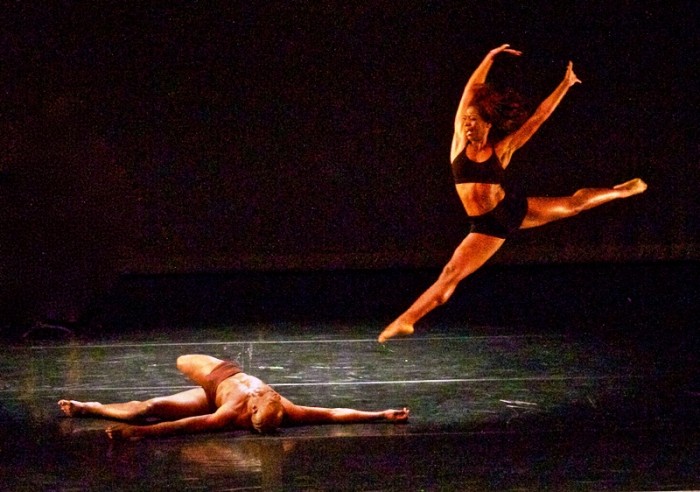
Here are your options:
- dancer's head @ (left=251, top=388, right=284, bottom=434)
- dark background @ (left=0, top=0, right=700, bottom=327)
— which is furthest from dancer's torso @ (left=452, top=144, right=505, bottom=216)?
dark background @ (left=0, top=0, right=700, bottom=327)

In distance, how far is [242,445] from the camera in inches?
154

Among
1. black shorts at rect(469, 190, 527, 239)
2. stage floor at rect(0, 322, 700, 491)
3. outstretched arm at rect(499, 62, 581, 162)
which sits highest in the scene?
outstretched arm at rect(499, 62, 581, 162)

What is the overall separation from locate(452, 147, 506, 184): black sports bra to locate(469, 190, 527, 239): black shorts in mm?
86

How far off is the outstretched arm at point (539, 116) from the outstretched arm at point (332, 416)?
1091 millimetres

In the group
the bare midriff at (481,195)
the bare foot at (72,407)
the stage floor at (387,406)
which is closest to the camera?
the stage floor at (387,406)

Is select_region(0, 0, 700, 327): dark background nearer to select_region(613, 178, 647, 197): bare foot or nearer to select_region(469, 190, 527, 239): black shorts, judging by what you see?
select_region(469, 190, 527, 239): black shorts

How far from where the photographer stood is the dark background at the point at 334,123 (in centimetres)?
769

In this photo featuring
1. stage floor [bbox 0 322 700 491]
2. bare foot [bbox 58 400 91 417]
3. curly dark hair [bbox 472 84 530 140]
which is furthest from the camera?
bare foot [bbox 58 400 91 417]

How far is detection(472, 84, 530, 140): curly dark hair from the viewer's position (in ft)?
13.3

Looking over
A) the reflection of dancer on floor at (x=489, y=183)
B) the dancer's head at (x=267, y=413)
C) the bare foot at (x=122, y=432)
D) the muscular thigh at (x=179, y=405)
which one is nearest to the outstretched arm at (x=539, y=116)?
the reflection of dancer on floor at (x=489, y=183)

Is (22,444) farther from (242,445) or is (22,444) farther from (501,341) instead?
(501,341)

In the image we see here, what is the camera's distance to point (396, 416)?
4191mm

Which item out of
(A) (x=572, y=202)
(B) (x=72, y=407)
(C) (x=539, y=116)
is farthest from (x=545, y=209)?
(B) (x=72, y=407)

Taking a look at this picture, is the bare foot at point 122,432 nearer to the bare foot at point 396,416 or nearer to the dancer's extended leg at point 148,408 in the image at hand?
the dancer's extended leg at point 148,408
